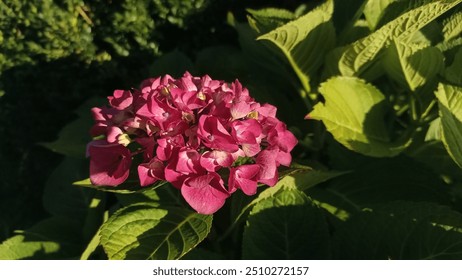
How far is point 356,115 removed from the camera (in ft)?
4.95

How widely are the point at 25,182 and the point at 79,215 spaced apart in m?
0.38

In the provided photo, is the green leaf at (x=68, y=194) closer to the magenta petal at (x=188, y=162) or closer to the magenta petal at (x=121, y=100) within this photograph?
the magenta petal at (x=121, y=100)

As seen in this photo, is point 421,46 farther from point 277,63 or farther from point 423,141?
point 277,63

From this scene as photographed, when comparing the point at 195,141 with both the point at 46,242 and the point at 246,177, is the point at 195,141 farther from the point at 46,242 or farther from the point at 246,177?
the point at 46,242

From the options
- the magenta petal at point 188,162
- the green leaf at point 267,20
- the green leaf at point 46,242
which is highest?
the green leaf at point 267,20

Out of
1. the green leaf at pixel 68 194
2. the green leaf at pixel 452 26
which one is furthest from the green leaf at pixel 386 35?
the green leaf at pixel 68 194

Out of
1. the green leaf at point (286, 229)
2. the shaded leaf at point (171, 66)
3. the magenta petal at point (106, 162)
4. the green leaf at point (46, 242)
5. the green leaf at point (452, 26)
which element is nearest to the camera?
the magenta petal at point (106, 162)

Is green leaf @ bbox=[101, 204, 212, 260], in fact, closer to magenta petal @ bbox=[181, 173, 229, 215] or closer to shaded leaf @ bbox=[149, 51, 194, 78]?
magenta petal @ bbox=[181, 173, 229, 215]

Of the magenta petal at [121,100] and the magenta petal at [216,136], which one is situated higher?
the magenta petal at [121,100]

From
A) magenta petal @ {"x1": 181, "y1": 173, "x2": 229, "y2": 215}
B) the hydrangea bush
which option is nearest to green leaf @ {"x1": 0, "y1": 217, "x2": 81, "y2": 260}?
the hydrangea bush

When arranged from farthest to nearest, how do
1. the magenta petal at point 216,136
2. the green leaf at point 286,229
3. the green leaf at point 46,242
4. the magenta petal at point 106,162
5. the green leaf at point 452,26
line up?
the green leaf at point 46,242 → the green leaf at point 452,26 → the green leaf at point 286,229 → the magenta petal at point 106,162 → the magenta petal at point 216,136

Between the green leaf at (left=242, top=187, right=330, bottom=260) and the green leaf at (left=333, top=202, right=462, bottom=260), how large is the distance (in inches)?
2.0

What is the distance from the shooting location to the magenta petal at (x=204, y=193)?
1174mm

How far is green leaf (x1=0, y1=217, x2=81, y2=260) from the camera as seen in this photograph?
1.60 meters
